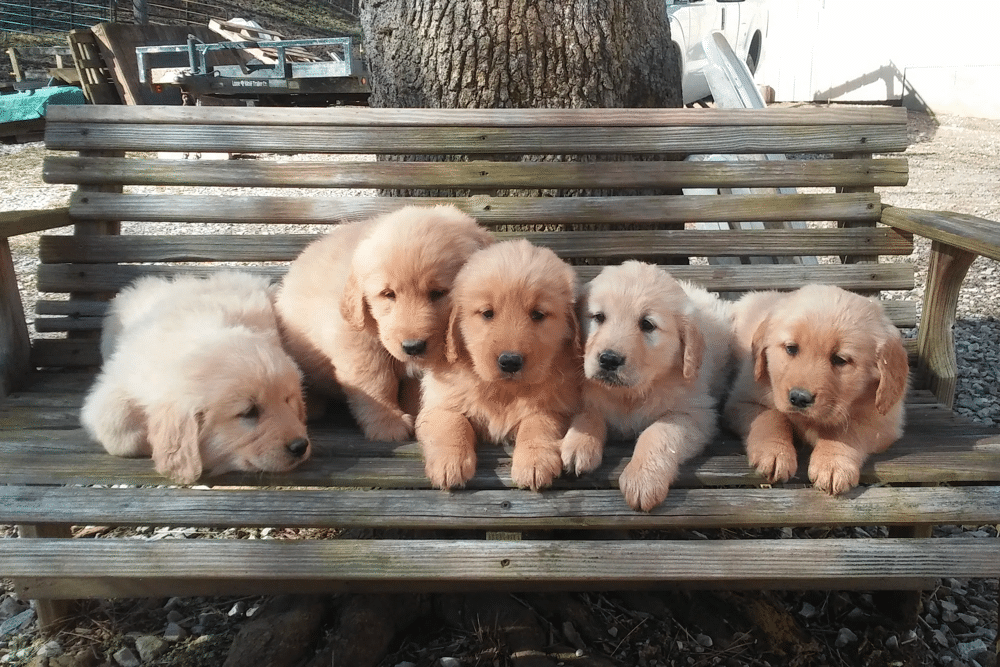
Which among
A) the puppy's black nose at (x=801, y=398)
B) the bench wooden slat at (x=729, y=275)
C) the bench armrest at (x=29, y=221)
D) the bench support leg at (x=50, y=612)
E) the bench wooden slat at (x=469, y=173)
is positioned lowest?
the bench support leg at (x=50, y=612)

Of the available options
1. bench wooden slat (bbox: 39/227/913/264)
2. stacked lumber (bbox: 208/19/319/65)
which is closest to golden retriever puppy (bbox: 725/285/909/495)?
bench wooden slat (bbox: 39/227/913/264)

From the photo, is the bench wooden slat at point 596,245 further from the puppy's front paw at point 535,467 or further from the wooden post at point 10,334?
the puppy's front paw at point 535,467

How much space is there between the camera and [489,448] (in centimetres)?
271

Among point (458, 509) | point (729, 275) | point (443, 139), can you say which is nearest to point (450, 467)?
point (458, 509)

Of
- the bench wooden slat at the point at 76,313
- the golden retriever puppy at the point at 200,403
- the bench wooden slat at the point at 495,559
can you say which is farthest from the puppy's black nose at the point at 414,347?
the bench wooden slat at the point at 76,313

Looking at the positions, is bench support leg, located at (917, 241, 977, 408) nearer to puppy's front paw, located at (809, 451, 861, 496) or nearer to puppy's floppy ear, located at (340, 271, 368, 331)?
puppy's front paw, located at (809, 451, 861, 496)

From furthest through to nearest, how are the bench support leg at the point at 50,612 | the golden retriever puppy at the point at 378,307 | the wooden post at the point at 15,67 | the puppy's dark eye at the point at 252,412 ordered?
the wooden post at the point at 15,67 → the bench support leg at the point at 50,612 → the golden retriever puppy at the point at 378,307 → the puppy's dark eye at the point at 252,412

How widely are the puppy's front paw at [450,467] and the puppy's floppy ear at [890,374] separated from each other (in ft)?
4.35

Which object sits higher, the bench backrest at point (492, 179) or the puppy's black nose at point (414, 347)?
the bench backrest at point (492, 179)

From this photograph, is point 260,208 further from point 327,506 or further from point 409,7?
point 327,506

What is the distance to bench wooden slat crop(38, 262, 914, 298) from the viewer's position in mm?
3693

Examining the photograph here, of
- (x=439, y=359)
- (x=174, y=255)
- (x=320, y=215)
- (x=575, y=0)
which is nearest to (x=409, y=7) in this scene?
(x=575, y=0)

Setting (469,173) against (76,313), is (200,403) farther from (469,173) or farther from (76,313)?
(469,173)

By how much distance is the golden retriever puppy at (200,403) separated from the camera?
248 cm
